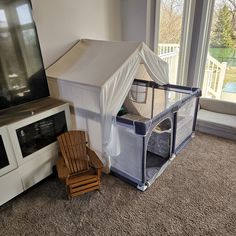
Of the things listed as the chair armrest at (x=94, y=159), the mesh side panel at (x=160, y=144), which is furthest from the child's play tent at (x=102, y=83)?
the mesh side panel at (x=160, y=144)

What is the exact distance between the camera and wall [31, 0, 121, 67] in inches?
89.7

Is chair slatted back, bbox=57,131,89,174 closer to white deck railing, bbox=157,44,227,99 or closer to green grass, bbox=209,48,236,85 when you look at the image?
white deck railing, bbox=157,44,227,99

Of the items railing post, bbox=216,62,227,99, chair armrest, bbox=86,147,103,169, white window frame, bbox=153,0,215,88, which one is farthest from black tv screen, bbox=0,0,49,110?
railing post, bbox=216,62,227,99

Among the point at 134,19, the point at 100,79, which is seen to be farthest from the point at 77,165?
the point at 134,19

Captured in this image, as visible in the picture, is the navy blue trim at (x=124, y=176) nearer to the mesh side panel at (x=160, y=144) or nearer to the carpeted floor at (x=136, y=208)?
the carpeted floor at (x=136, y=208)

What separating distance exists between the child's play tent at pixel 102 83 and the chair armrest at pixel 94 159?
0.12 meters

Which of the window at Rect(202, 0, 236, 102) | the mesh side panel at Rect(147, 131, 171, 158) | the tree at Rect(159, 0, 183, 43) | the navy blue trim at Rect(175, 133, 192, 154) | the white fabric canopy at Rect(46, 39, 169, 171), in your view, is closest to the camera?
the white fabric canopy at Rect(46, 39, 169, 171)

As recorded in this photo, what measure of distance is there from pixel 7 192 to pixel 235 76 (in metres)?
3.43

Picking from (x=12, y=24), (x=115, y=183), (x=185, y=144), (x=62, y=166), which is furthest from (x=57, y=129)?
(x=185, y=144)

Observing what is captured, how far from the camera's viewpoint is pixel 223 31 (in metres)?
3.03

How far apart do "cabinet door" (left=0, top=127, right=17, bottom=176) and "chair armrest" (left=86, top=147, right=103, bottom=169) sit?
2.29 ft

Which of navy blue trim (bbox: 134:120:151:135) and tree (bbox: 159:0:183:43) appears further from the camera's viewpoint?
tree (bbox: 159:0:183:43)

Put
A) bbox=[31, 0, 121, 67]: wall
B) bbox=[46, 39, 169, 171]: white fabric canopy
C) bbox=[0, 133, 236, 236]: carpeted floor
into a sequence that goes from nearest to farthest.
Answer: bbox=[0, 133, 236, 236]: carpeted floor < bbox=[46, 39, 169, 171]: white fabric canopy < bbox=[31, 0, 121, 67]: wall

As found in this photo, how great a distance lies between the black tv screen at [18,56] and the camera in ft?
5.77
